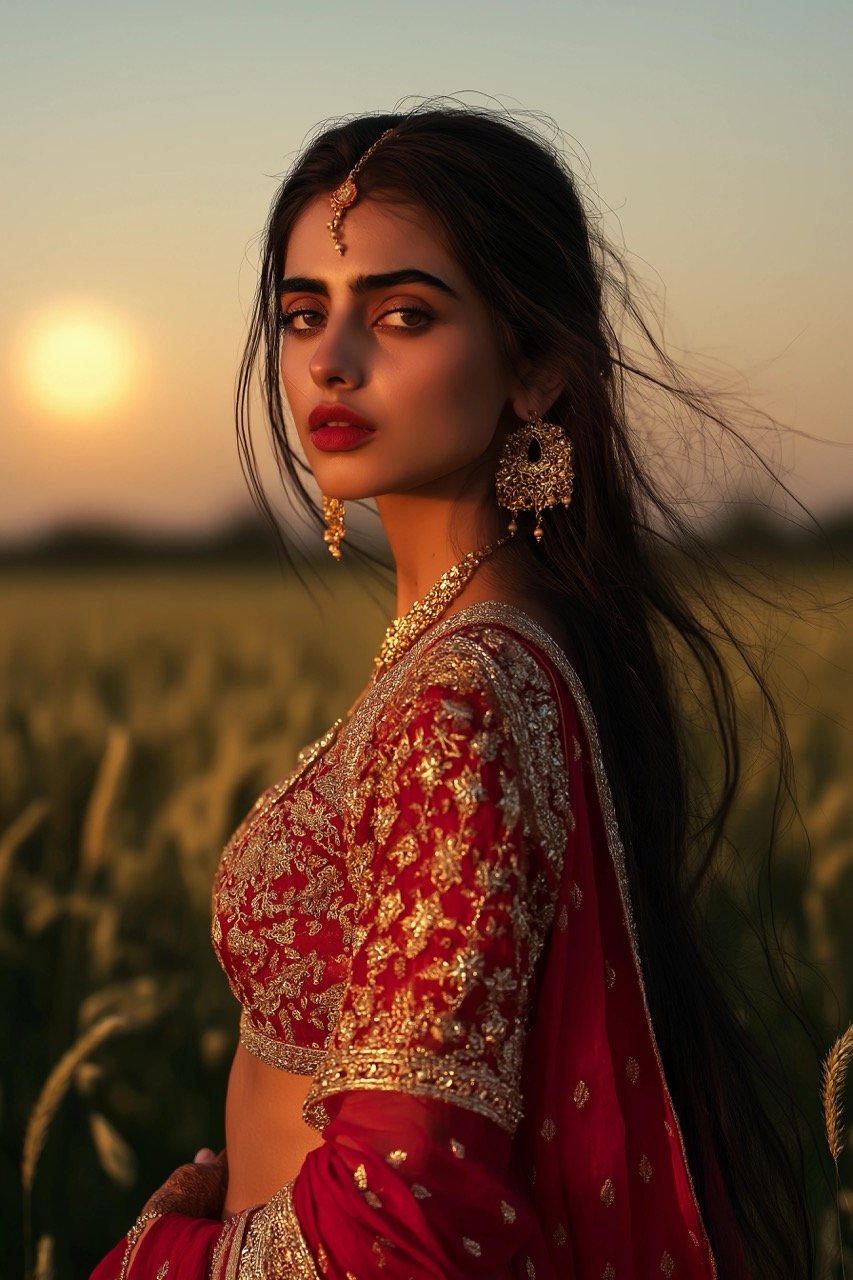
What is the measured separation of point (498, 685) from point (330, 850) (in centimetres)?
31

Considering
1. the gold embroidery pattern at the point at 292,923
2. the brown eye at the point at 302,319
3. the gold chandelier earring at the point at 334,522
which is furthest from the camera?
the gold chandelier earring at the point at 334,522

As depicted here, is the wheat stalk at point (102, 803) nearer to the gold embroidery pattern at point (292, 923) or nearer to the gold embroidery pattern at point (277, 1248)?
the gold embroidery pattern at point (292, 923)

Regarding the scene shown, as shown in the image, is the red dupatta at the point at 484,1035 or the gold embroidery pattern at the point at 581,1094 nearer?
the red dupatta at the point at 484,1035

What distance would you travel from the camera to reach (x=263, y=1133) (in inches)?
66.0

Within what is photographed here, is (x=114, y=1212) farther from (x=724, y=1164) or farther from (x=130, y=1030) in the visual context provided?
(x=724, y=1164)

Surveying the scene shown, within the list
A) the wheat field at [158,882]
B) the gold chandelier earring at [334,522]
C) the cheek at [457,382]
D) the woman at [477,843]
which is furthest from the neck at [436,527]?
the wheat field at [158,882]

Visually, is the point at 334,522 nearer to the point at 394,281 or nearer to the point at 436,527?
the point at 436,527

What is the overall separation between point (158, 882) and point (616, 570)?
3.85 feet

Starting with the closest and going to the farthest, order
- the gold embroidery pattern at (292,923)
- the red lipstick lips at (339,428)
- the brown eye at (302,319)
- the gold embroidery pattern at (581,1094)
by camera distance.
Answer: the gold embroidery pattern at (581,1094), the gold embroidery pattern at (292,923), the red lipstick lips at (339,428), the brown eye at (302,319)

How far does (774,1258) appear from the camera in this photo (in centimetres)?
178

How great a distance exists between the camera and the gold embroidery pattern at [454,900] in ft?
4.17

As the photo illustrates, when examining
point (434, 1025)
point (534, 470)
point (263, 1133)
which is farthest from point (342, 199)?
point (263, 1133)

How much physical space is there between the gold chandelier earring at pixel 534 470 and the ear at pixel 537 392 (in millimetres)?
11

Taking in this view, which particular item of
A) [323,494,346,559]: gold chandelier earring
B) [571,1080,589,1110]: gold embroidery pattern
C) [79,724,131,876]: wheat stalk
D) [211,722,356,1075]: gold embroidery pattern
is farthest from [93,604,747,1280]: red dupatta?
[79,724,131,876]: wheat stalk
